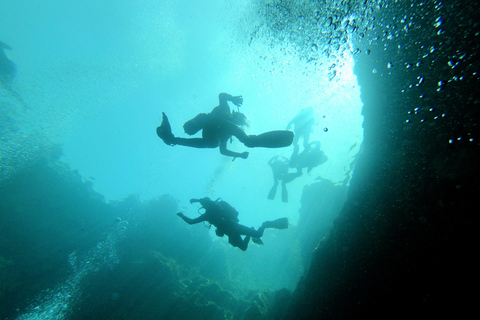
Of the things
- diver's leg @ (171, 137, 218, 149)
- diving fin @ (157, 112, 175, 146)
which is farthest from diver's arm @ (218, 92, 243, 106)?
diving fin @ (157, 112, 175, 146)

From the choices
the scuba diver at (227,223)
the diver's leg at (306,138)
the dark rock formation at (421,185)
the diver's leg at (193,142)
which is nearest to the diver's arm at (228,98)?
the diver's leg at (193,142)

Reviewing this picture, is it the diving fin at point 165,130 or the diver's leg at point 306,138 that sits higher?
the diver's leg at point 306,138

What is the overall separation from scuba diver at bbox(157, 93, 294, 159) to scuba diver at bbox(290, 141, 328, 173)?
10.7 meters

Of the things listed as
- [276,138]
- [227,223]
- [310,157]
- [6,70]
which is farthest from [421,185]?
[6,70]

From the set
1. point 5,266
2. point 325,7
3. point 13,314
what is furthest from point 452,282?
point 5,266

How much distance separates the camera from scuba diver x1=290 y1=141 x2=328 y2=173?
15.2 metres

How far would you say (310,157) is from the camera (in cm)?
1522

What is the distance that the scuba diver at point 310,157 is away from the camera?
15151mm

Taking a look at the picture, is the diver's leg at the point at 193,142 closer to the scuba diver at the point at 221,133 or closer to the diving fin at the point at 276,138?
the scuba diver at the point at 221,133

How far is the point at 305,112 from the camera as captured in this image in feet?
50.4

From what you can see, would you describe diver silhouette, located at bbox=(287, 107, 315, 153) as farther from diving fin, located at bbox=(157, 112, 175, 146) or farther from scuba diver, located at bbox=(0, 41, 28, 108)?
scuba diver, located at bbox=(0, 41, 28, 108)

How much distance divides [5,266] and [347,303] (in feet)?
81.0

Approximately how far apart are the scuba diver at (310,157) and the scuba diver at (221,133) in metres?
10.7

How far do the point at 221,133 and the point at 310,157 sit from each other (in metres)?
12.0
